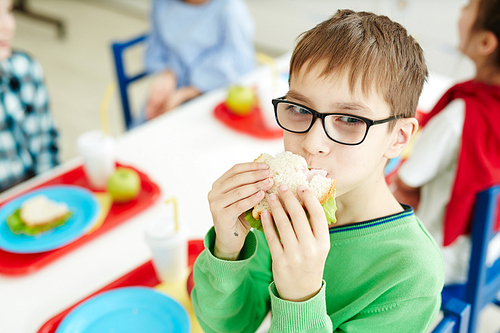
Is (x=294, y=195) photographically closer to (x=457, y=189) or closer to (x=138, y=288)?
(x=138, y=288)

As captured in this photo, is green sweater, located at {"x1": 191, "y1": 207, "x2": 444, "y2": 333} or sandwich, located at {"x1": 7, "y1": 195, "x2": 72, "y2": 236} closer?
green sweater, located at {"x1": 191, "y1": 207, "x2": 444, "y2": 333}

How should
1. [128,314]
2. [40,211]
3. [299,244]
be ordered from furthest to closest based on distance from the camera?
[40,211], [128,314], [299,244]

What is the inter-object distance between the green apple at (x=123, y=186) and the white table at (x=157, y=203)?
0.07m

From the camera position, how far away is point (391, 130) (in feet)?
2.73

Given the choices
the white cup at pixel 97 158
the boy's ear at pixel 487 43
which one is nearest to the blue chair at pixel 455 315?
the boy's ear at pixel 487 43

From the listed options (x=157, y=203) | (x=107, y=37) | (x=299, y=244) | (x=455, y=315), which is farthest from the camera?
(x=107, y=37)

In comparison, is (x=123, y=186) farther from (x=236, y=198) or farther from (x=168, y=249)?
(x=236, y=198)

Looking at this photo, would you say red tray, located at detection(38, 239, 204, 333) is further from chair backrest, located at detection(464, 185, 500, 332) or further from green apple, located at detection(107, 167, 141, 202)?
chair backrest, located at detection(464, 185, 500, 332)

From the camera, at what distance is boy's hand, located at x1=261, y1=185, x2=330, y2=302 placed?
0.71 meters

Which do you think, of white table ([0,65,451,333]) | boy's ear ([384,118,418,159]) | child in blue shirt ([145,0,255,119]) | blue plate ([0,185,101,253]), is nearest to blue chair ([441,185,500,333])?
boy's ear ([384,118,418,159])

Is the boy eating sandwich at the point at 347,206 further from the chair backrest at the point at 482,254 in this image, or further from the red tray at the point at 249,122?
the red tray at the point at 249,122

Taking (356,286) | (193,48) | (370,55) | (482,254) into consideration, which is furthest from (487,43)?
(193,48)

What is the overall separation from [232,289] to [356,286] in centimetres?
23

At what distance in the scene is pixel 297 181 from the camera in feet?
2.51
